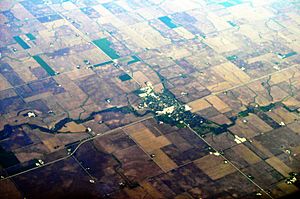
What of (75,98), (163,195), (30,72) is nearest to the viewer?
(163,195)

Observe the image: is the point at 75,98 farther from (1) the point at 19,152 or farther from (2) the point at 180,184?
(2) the point at 180,184

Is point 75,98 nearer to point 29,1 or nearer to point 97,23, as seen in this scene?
point 97,23

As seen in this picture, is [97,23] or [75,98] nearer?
[75,98]

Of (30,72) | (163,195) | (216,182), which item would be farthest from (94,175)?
(30,72)

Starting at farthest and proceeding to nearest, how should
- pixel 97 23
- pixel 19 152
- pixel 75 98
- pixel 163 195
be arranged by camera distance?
1. pixel 97 23
2. pixel 75 98
3. pixel 19 152
4. pixel 163 195

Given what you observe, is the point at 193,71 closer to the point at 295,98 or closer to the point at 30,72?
the point at 295,98

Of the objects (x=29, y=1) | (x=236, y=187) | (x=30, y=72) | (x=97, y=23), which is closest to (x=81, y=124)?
(x=30, y=72)

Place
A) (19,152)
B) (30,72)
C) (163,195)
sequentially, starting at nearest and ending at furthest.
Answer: (163,195)
(19,152)
(30,72)

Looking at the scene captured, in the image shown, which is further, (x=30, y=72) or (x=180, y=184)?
(x=30, y=72)

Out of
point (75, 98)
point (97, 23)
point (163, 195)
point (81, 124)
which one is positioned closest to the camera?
point (163, 195)
